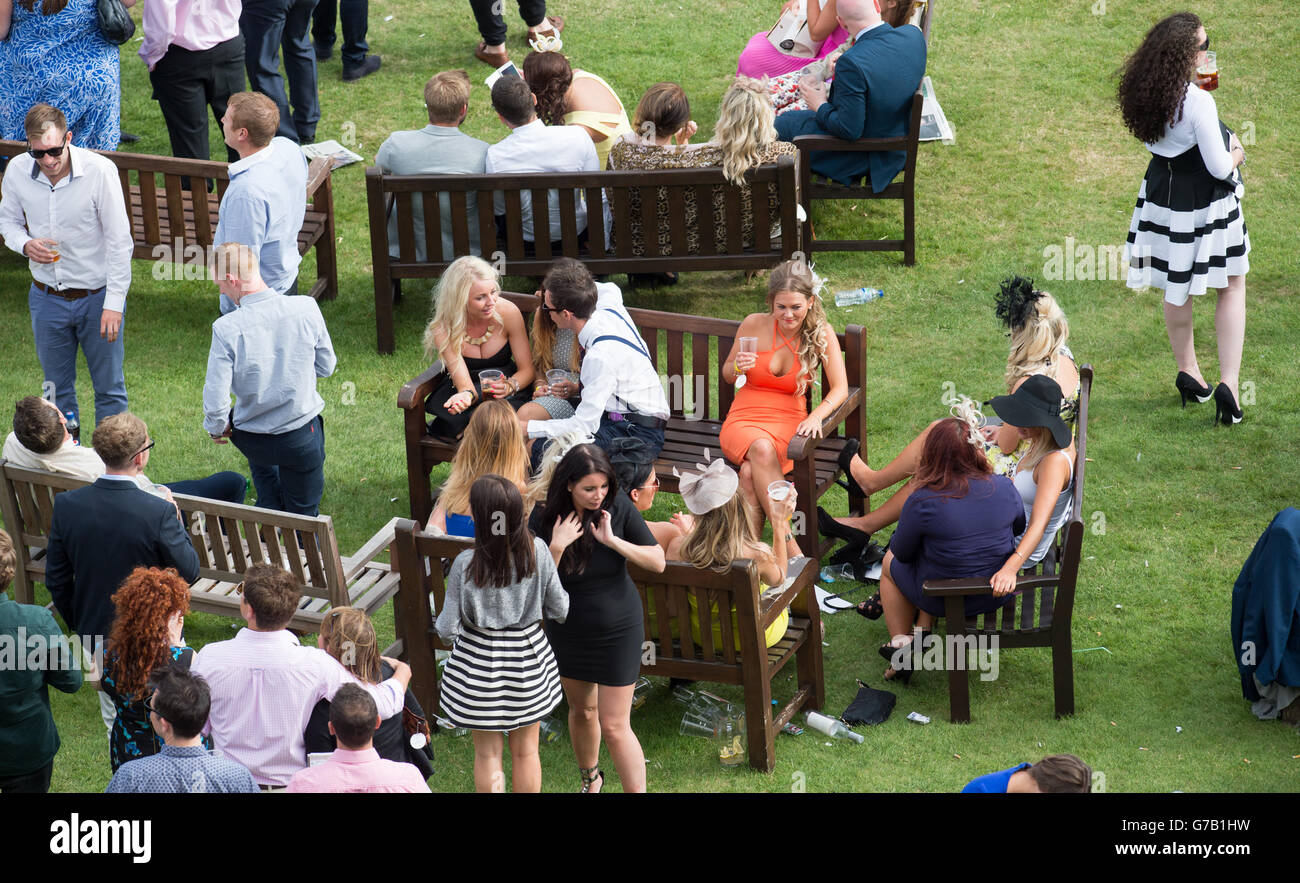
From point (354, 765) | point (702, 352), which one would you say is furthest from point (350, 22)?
point (354, 765)

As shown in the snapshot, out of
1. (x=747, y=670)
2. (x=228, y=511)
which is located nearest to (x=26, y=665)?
(x=228, y=511)

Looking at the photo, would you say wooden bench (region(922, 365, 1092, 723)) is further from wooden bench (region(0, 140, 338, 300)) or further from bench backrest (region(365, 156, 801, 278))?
wooden bench (region(0, 140, 338, 300))

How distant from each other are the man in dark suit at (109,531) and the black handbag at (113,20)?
427 centimetres

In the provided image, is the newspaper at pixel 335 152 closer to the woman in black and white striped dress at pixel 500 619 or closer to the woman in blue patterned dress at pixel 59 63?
the woman in blue patterned dress at pixel 59 63

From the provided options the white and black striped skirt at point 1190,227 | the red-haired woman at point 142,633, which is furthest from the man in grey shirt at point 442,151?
the red-haired woman at point 142,633

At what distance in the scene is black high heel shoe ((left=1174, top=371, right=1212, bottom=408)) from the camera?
8023mm

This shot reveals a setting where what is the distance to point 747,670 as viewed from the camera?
18.6 feet

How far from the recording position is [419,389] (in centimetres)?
702

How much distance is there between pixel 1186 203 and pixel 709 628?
151 inches

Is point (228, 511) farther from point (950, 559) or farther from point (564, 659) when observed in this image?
point (950, 559)

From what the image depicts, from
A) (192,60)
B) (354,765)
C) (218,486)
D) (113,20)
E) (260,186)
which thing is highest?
(113,20)

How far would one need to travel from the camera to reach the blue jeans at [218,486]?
678 centimetres

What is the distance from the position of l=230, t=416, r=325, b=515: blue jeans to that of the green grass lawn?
0.48m

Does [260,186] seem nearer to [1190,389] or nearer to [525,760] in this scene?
[525,760]
